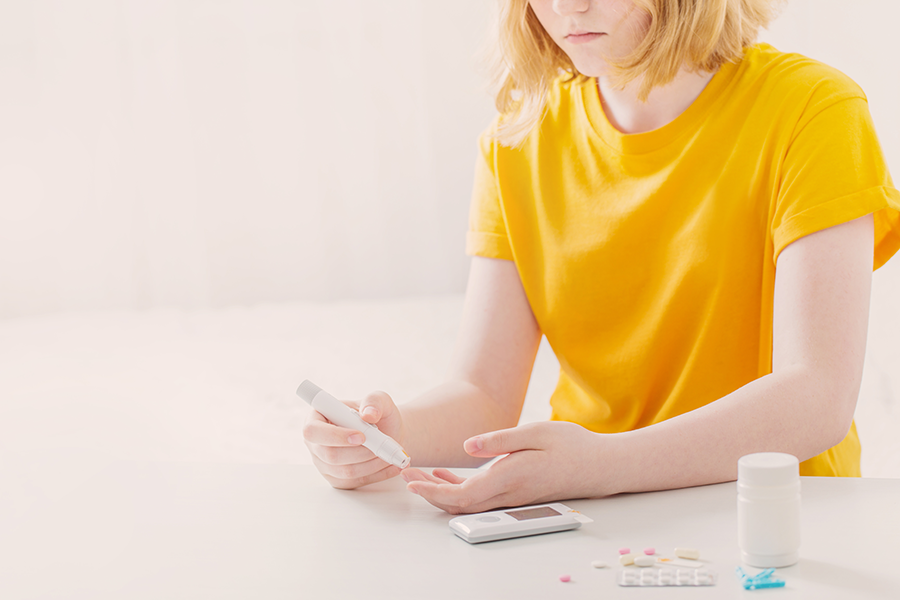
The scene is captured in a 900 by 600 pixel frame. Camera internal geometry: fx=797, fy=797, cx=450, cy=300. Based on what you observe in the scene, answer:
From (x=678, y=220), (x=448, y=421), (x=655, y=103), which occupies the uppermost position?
(x=655, y=103)

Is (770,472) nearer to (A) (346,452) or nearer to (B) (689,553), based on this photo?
(B) (689,553)

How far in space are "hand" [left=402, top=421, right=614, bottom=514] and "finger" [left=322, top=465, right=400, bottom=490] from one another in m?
0.07

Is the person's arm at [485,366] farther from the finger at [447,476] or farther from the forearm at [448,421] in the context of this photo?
the finger at [447,476]

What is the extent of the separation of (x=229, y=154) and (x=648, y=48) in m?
2.08

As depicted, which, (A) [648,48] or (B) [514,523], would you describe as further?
(A) [648,48]

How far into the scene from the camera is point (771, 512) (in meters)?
0.49

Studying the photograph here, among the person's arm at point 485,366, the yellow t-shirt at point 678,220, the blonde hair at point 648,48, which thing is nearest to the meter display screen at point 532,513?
the person's arm at point 485,366

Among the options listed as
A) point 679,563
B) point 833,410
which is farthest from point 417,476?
point 833,410

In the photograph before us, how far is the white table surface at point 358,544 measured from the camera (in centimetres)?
49

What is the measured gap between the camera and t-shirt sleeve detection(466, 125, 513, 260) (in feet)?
3.28

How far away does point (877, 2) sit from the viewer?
2.05 metres

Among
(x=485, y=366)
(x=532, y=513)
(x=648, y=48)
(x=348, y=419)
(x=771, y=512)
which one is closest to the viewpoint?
(x=771, y=512)

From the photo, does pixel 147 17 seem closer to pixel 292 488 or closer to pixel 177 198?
pixel 177 198

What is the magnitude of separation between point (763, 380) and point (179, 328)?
78.8 inches
